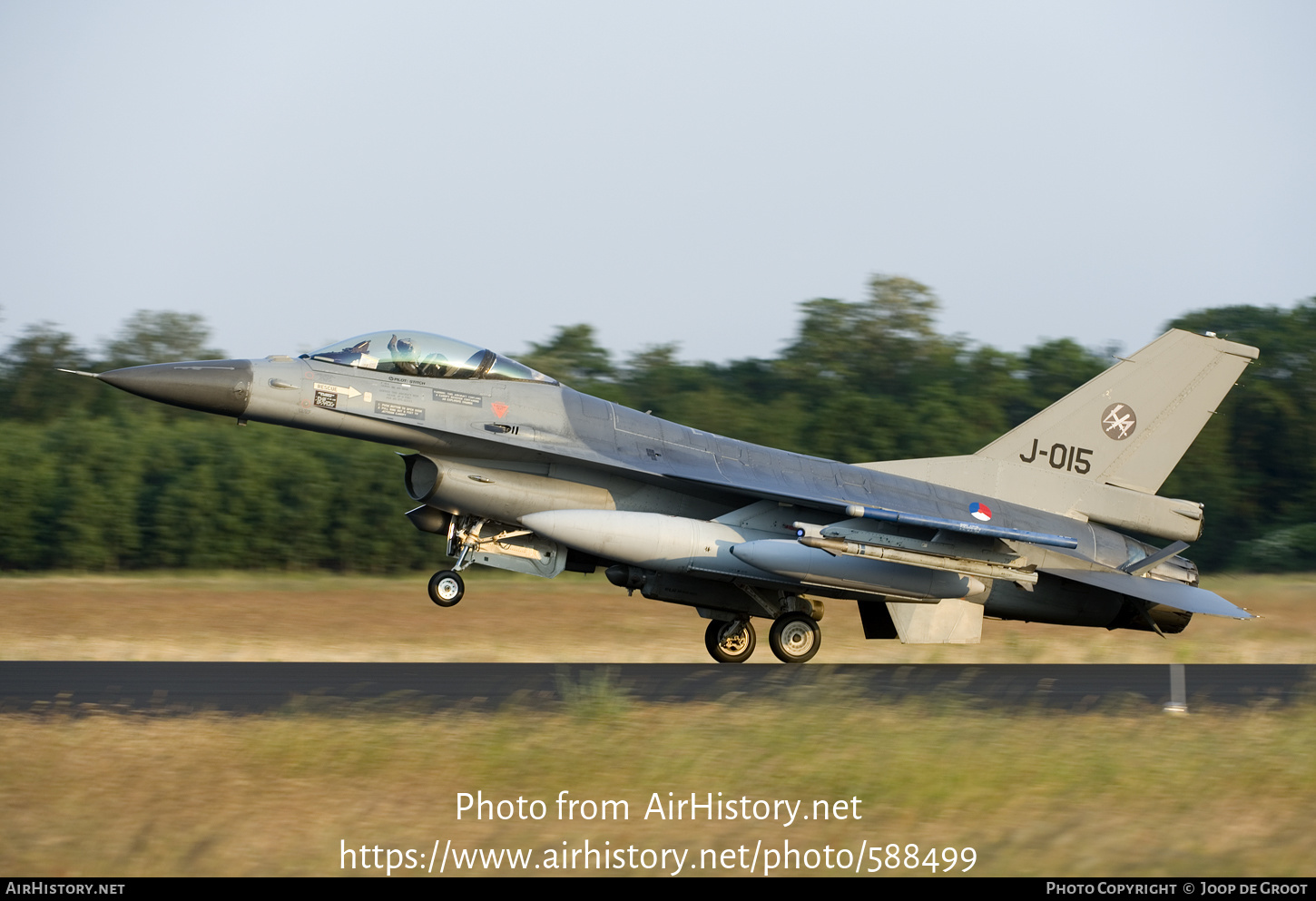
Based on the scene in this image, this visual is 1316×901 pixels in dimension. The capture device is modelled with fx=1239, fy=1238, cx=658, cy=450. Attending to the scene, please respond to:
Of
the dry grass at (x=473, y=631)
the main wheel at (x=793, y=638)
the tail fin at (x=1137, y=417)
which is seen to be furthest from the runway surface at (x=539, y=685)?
the tail fin at (x=1137, y=417)

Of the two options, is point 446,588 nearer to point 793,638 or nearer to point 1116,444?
point 793,638

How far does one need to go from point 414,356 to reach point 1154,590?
889 cm

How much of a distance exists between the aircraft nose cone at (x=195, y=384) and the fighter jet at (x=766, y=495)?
0.02m

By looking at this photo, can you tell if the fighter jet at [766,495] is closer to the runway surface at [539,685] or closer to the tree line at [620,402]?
the runway surface at [539,685]

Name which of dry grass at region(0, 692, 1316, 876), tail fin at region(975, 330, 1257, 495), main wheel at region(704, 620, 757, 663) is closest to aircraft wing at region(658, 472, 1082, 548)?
main wheel at region(704, 620, 757, 663)

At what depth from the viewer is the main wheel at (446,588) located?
43.1 ft

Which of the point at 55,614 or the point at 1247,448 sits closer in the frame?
the point at 55,614

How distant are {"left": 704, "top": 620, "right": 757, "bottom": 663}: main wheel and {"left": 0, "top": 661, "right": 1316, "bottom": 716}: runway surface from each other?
937 mm

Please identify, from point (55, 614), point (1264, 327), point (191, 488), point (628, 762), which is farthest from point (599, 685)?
point (1264, 327)

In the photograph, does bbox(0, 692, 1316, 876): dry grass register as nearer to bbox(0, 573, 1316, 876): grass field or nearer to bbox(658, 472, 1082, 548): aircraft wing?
bbox(0, 573, 1316, 876): grass field

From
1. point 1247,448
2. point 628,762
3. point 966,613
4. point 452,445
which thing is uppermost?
point 1247,448
